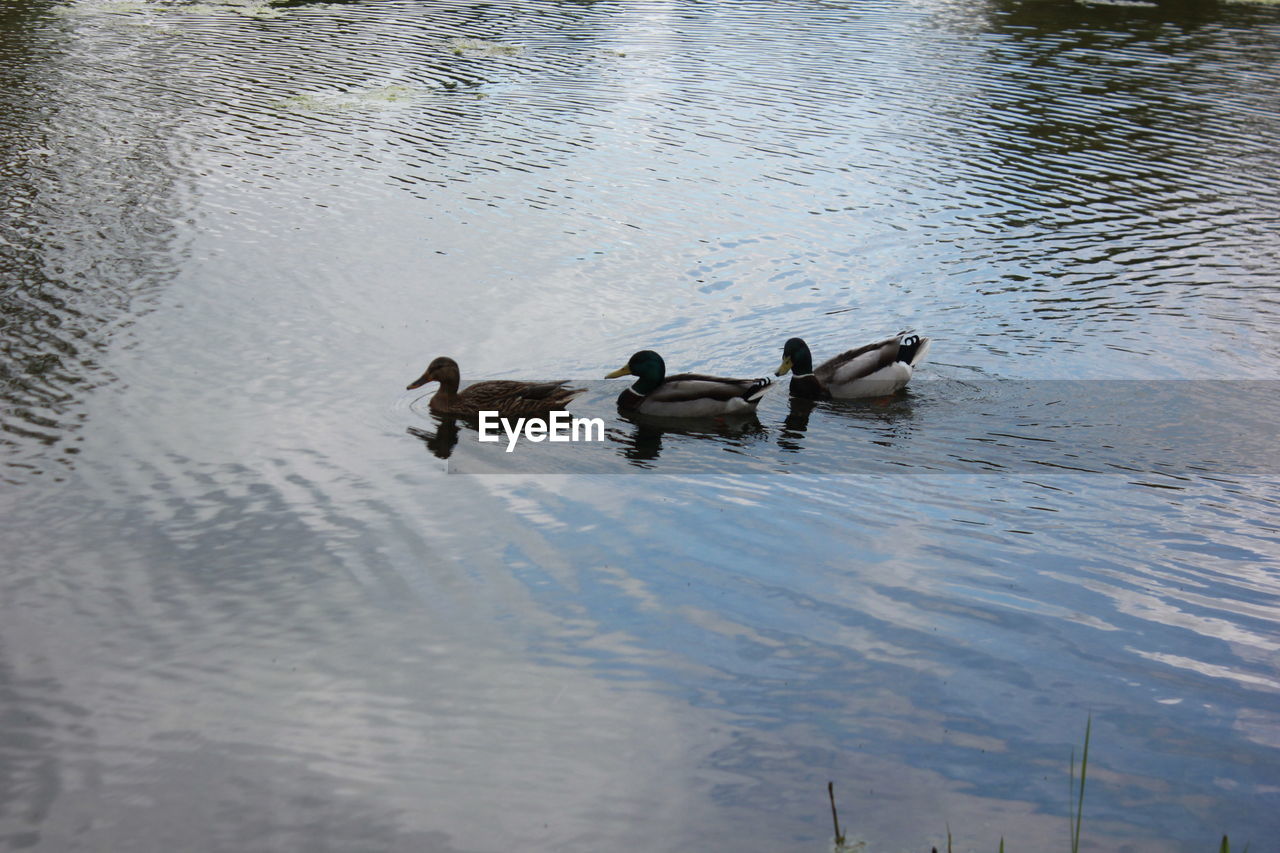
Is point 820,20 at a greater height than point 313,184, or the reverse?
point 820,20

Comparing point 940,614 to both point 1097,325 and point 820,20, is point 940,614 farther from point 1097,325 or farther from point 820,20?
point 820,20

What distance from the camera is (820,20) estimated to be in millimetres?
30781

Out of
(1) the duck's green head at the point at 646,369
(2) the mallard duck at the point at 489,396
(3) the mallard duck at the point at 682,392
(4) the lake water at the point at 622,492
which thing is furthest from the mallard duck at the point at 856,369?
(2) the mallard duck at the point at 489,396

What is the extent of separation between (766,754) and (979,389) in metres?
6.07

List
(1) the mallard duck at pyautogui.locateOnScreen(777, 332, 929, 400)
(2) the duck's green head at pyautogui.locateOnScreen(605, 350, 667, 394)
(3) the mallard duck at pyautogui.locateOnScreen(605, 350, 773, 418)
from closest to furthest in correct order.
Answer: (3) the mallard duck at pyautogui.locateOnScreen(605, 350, 773, 418)
(2) the duck's green head at pyautogui.locateOnScreen(605, 350, 667, 394)
(1) the mallard duck at pyautogui.locateOnScreen(777, 332, 929, 400)

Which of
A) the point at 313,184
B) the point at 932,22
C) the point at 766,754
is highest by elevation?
the point at 932,22

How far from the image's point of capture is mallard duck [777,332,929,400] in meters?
10.6

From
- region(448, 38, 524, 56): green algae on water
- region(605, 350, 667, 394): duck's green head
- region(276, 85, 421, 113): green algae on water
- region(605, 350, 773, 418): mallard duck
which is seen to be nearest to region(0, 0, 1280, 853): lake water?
region(605, 350, 773, 418): mallard duck

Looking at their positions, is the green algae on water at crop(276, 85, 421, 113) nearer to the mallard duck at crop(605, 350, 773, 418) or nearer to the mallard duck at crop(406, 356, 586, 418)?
the mallard duck at crop(406, 356, 586, 418)

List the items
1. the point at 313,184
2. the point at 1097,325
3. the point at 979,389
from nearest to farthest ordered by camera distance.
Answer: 1. the point at 979,389
2. the point at 1097,325
3. the point at 313,184

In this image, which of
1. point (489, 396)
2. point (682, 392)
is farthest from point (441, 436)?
point (682, 392)

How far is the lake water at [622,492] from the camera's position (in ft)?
17.4

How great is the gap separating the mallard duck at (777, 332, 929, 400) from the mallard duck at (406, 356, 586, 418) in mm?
2078

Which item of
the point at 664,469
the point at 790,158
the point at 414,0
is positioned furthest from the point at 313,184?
the point at 414,0
